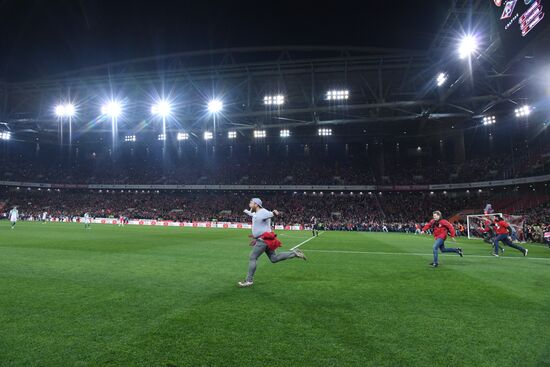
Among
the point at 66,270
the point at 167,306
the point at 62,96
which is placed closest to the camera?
the point at 167,306

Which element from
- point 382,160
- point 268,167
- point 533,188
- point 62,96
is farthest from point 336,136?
point 62,96

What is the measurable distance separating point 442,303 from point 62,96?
163 feet

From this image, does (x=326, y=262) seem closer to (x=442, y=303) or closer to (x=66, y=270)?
(x=442, y=303)

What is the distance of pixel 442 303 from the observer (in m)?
5.96

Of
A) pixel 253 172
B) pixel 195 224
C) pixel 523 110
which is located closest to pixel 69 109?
pixel 195 224

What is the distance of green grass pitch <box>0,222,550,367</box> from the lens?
3.54 meters

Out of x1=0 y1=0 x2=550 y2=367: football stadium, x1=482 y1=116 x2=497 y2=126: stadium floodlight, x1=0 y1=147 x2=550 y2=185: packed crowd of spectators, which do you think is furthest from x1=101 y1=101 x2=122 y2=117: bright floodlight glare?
x1=482 y1=116 x2=497 y2=126: stadium floodlight

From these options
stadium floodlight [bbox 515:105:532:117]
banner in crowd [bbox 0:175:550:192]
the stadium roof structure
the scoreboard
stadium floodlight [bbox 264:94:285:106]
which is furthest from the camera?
banner in crowd [bbox 0:175:550:192]

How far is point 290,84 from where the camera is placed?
3756 cm

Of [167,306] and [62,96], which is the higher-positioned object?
[62,96]

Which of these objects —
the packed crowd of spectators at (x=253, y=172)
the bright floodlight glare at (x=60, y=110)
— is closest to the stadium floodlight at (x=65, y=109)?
A: the bright floodlight glare at (x=60, y=110)

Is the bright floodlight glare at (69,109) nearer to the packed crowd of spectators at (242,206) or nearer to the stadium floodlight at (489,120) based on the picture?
the packed crowd of spectators at (242,206)

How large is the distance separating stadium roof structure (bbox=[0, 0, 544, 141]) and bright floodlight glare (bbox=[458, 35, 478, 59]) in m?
1.07

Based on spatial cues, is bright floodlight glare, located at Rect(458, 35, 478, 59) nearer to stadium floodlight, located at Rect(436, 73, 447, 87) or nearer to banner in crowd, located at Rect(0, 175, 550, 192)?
stadium floodlight, located at Rect(436, 73, 447, 87)
